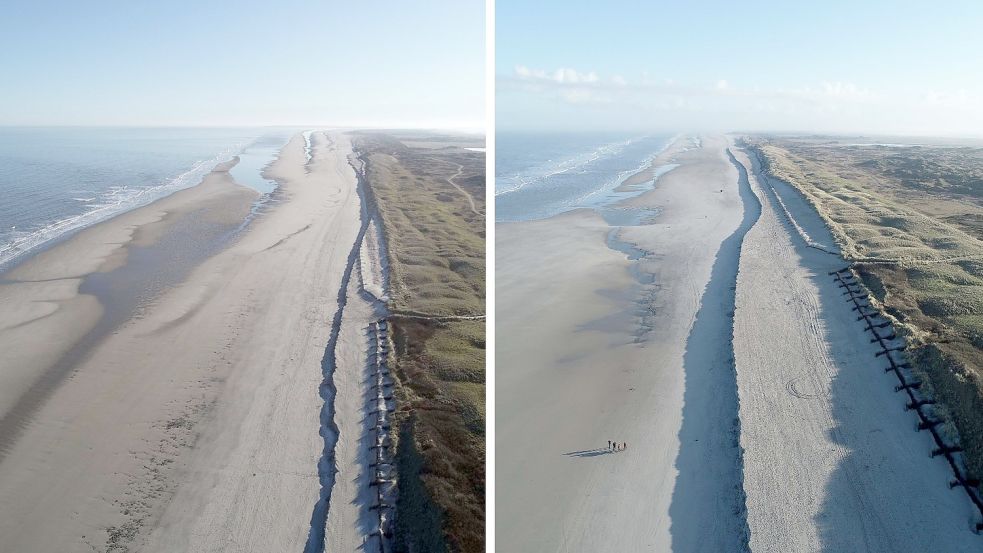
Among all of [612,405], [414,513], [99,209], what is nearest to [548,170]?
[99,209]

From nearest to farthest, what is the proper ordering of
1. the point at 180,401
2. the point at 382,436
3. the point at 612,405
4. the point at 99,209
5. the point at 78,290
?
the point at 382,436
the point at 612,405
the point at 180,401
the point at 78,290
the point at 99,209

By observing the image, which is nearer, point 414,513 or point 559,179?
point 414,513

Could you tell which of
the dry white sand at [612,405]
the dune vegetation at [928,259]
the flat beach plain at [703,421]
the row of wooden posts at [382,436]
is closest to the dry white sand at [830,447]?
the flat beach plain at [703,421]

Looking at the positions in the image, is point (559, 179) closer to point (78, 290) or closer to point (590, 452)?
point (78, 290)

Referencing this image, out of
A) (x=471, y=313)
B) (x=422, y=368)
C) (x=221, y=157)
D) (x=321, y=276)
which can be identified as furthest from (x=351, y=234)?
(x=221, y=157)

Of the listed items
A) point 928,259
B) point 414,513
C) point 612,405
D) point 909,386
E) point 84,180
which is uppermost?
point 84,180

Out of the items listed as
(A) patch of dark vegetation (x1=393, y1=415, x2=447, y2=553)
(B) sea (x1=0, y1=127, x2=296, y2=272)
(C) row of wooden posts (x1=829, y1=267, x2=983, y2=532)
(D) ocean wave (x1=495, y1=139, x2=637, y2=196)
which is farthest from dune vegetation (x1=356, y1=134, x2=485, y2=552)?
(B) sea (x1=0, y1=127, x2=296, y2=272)

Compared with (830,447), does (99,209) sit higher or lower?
higher

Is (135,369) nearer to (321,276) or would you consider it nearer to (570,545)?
(321,276)
